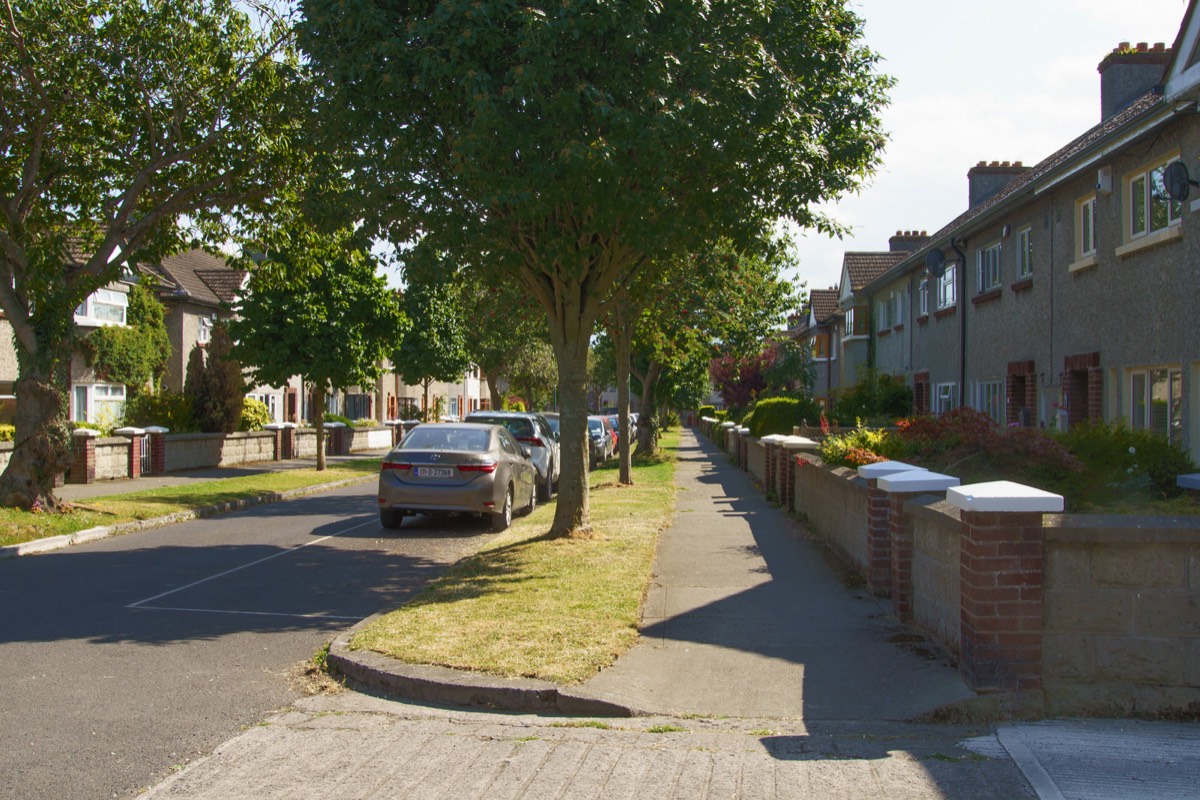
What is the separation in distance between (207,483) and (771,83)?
53.2 ft

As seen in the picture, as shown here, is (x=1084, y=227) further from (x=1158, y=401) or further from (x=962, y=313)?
(x=962, y=313)

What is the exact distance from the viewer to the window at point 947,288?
2326 cm

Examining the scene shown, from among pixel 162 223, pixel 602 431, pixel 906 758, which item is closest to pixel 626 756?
pixel 906 758

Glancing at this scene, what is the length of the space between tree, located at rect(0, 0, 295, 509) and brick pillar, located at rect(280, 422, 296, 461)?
702 inches

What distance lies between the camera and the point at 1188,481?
8781 mm

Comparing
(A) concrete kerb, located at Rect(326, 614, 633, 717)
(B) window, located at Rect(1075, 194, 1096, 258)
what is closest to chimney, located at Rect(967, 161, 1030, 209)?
(B) window, located at Rect(1075, 194, 1096, 258)

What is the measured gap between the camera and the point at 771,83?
424 inches

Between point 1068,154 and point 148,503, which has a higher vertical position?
point 1068,154

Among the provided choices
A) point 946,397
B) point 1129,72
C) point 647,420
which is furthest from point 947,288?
point 647,420

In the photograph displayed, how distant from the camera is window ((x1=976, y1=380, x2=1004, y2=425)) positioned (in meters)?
20.2

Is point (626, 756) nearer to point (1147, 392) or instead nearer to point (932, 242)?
point (1147, 392)

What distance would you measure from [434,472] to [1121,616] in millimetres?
9830

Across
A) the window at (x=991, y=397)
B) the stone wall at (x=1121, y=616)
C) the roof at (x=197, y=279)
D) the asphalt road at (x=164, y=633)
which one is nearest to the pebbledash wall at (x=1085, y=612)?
the stone wall at (x=1121, y=616)

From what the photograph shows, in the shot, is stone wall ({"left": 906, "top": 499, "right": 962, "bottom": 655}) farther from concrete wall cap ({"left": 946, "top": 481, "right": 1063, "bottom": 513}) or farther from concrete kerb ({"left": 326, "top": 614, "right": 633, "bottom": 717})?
concrete kerb ({"left": 326, "top": 614, "right": 633, "bottom": 717})
